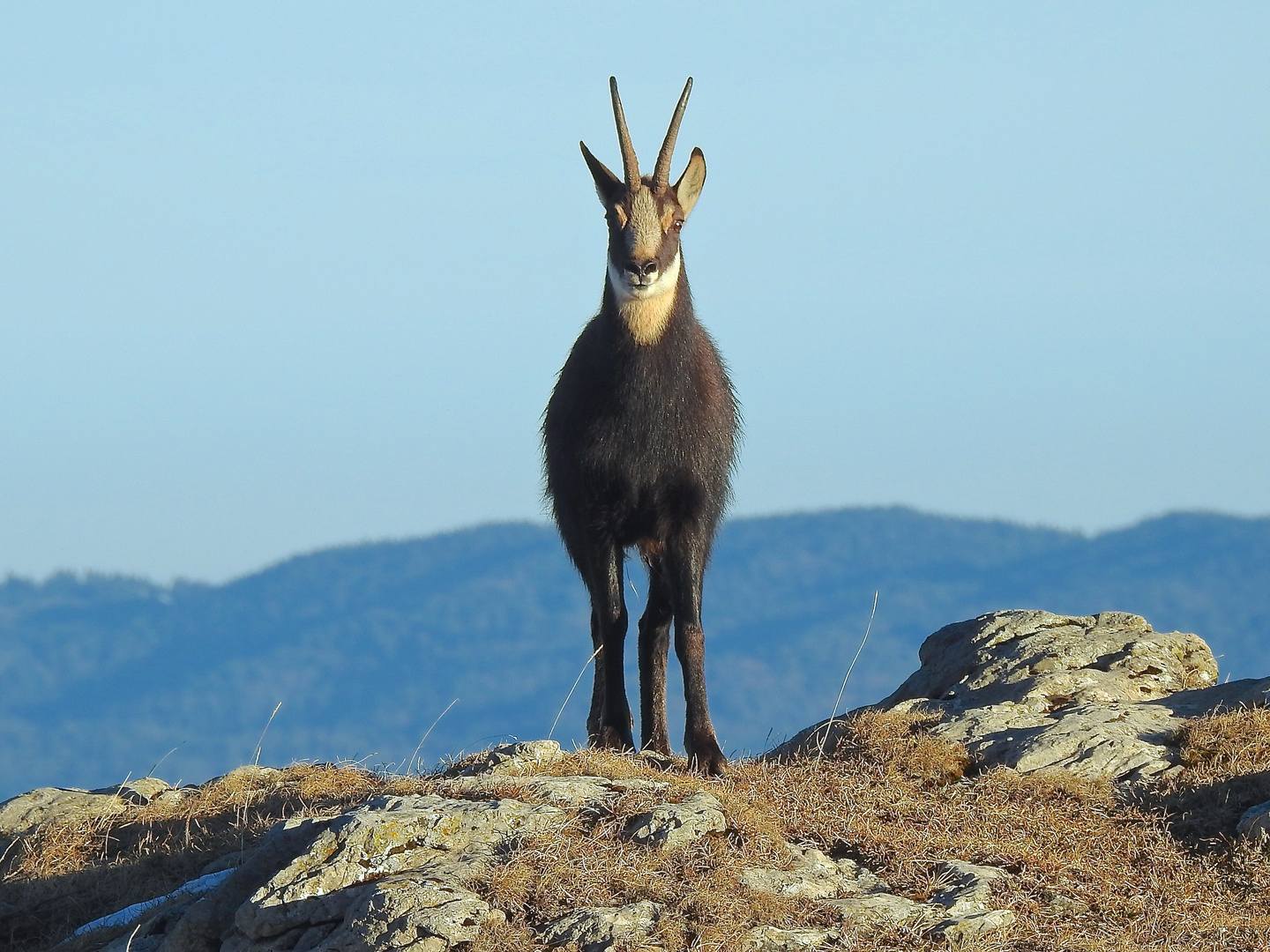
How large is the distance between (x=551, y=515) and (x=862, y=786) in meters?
2.86

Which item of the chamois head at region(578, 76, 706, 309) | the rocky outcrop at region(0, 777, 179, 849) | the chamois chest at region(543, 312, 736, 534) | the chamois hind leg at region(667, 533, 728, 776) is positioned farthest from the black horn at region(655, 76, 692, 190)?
the rocky outcrop at region(0, 777, 179, 849)

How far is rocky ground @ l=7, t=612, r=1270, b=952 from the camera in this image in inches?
241

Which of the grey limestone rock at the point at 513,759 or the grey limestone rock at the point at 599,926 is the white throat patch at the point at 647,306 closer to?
the grey limestone rock at the point at 513,759

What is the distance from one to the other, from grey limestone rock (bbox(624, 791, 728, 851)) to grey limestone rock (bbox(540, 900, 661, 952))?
0.51 meters

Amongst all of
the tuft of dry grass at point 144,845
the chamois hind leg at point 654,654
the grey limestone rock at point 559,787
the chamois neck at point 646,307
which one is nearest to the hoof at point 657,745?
the chamois hind leg at point 654,654

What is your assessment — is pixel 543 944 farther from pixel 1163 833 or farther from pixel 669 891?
pixel 1163 833

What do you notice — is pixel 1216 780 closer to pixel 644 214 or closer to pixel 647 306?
pixel 647 306

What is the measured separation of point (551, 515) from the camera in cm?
990

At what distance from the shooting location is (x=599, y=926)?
5.91 metres

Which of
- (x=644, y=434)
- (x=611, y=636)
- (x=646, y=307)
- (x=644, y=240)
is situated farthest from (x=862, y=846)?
(x=644, y=240)

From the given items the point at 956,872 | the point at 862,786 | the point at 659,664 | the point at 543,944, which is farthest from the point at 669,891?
the point at 659,664

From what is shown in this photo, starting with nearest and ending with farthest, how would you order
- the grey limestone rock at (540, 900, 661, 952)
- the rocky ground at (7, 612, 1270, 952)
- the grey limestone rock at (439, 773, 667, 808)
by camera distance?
the grey limestone rock at (540, 900, 661, 952)
the rocky ground at (7, 612, 1270, 952)
the grey limestone rock at (439, 773, 667, 808)

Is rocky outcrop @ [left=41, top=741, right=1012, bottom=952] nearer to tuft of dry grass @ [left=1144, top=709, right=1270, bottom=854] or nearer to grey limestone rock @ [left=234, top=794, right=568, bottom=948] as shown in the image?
grey limestone rock @ [left=234, top=794, right=568, bottom=948]

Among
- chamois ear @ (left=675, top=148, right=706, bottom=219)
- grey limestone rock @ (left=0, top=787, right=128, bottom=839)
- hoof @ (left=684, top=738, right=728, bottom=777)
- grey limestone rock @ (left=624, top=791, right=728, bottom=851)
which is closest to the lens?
grey limestone rock @ (left=624, top=791, right=728, bottom=851)
